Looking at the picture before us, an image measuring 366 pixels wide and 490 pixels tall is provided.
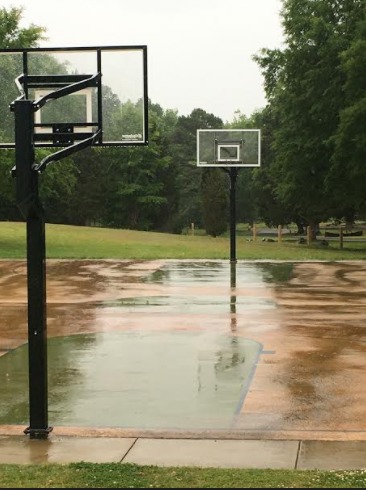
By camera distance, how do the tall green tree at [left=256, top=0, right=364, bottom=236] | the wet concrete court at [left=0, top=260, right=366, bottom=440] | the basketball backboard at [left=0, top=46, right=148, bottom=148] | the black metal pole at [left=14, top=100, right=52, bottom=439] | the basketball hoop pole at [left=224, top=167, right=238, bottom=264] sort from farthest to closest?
the tall green tree at [left=256, top=0, right=364, bottom=236] < the basketball hoop pole at [left=224, top=167, right=238, bottom=264] < the basketball backboard at [left=0, top=46, right=148, bottom=148] < the wet concrete court at [left=0, top=260, right=366, bottom=440] < the black metal pole at [left=14, top=100, right=52, bottom=439]

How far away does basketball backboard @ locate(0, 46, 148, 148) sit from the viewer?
25.2ft

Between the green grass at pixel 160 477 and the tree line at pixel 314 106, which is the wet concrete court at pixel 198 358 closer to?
the green grass at pixel 160 477

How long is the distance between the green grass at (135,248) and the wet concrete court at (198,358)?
435 inches

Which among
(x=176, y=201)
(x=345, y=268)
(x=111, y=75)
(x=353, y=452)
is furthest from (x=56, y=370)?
(x=176, y=201)

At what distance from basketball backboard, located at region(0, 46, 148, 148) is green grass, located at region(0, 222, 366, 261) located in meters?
17.3

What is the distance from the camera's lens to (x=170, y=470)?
5.14 meters

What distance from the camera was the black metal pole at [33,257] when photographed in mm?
6113

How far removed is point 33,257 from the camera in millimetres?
6426

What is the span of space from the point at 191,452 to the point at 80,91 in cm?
438

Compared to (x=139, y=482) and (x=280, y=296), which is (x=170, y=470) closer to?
(x=139, y=482)

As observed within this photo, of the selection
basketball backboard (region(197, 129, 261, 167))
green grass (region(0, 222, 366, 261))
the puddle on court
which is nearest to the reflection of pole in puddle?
the puddle on court

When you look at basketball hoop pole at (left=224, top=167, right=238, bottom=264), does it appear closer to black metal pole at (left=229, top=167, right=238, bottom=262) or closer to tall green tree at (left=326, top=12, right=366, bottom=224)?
black metal pole at (left=229, top=167, right=238, bottom=262)

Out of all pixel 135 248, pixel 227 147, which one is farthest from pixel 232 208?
pixel 135 248

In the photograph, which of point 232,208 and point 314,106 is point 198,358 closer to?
point 232,208
